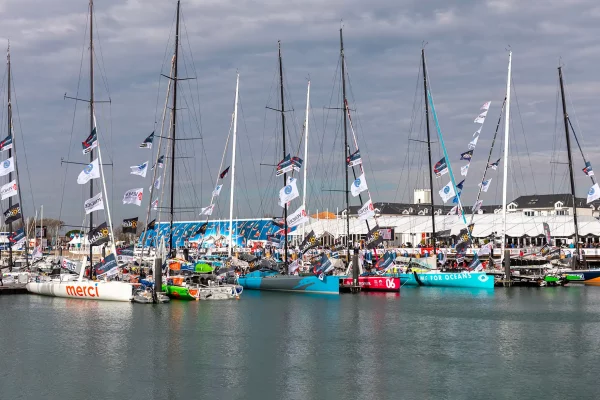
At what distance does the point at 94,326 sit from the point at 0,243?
83088 millimetres

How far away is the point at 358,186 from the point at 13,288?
3022cm

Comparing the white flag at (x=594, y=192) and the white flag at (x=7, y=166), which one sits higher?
the white flag at (x=7, y=166)

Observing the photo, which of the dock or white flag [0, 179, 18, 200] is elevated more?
white flag [0, 179, 18, 200]

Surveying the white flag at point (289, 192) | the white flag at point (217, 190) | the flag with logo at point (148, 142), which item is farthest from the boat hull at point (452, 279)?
the flag with logo at point (148, 142)

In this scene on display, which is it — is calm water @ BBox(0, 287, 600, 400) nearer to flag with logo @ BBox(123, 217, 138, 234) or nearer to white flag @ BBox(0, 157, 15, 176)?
flag with logo @ BBox(123, 217, 138, 234)

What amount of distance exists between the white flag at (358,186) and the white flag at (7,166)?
28918mm

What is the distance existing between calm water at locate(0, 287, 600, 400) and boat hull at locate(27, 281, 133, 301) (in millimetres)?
908

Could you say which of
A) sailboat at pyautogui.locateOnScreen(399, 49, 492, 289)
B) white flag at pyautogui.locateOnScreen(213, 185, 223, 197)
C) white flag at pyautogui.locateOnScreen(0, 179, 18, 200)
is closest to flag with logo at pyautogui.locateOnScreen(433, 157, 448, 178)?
sailboat at pyautogui.locateOnScreen(399, 49, 492, 289)

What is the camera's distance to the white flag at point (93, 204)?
54250 millimetres

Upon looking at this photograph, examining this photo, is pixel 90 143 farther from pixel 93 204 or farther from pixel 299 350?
pixel 299 350

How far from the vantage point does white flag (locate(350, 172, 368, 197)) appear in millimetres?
64938

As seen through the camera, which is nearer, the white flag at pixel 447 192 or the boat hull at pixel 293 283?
the boat hull at pixel 293 283

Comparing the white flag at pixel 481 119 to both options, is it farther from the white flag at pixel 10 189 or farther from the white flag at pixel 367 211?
the white flag at pixel 10 189

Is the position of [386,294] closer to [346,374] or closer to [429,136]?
[429,136]
